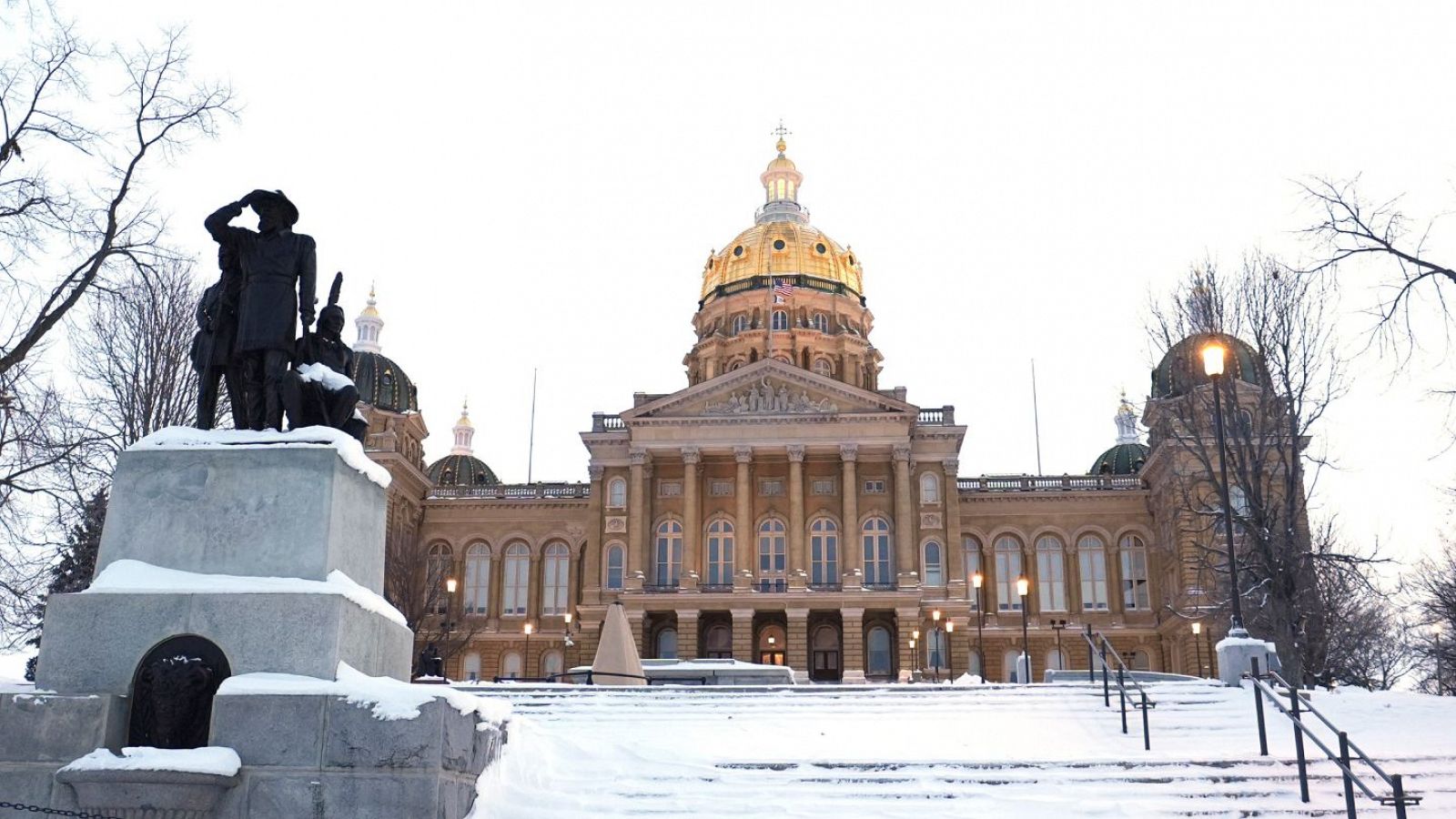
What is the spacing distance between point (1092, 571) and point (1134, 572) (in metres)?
1.93

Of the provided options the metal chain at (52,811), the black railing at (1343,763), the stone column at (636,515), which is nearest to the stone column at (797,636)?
the stone column at (636,515)

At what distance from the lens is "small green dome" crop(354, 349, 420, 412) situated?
6969 centimetres

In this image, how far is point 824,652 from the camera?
5750 cm

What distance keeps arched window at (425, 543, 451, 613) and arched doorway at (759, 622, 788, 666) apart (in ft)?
48.0

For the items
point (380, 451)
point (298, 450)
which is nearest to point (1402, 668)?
point (380, 451)

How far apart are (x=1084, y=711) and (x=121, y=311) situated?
70.8ft

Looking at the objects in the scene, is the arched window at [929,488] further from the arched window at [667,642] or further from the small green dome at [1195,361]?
the small green dome at [1195,361]

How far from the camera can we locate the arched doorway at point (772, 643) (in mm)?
57938

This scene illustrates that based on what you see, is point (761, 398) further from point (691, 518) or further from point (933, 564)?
point (933, 564)

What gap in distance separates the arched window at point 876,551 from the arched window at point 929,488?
207 cm

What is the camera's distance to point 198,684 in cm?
839

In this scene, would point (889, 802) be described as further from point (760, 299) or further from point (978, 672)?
point (760, 299)

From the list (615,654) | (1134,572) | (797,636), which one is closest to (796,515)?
(797,636)

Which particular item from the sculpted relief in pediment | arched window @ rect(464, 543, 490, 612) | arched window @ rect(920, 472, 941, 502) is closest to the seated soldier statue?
the sculpted relief in pediment
